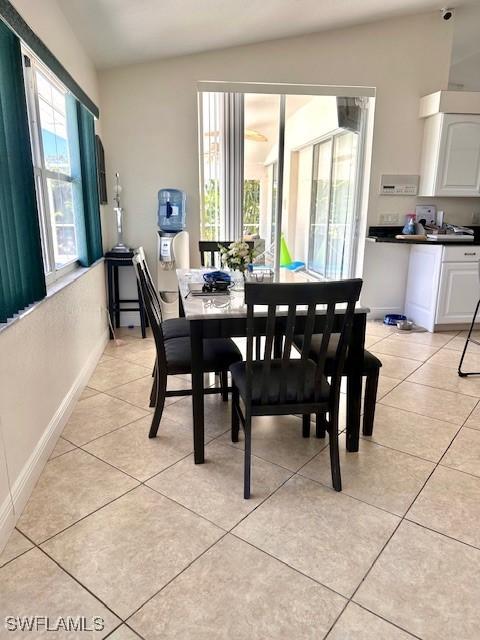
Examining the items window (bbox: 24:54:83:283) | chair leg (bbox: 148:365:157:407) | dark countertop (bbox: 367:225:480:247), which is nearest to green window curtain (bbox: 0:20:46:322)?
window (bbox: 24:54:83:283)

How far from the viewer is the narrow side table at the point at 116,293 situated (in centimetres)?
392

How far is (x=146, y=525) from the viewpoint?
5.40 feet

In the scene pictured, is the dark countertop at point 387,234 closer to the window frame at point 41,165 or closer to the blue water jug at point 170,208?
the blue water jug at point 170,208

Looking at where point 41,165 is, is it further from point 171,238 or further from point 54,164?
point 171,238

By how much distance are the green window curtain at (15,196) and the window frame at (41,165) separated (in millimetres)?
308

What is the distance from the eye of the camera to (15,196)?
1807mm

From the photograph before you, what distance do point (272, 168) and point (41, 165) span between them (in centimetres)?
308

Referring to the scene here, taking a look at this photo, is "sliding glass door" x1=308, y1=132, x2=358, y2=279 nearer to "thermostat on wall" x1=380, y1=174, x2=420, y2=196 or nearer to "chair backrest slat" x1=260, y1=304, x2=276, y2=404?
"thermostat on wall" x1=380, y1=174, x2=420, y2=196

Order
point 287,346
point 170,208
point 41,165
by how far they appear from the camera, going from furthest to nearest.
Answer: point 170,208
point 41,165
point 287,346

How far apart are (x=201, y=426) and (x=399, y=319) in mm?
3127

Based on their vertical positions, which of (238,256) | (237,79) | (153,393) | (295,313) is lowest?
(153,393)

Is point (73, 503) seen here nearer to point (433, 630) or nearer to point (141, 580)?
point (141, 580)

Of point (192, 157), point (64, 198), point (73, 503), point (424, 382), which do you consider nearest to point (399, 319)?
A: point (424, 382)

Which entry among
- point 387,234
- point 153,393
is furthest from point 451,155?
point 153,393
